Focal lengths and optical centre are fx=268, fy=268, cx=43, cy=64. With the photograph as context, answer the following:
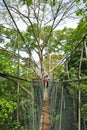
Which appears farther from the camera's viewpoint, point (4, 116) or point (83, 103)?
point (4, 116)

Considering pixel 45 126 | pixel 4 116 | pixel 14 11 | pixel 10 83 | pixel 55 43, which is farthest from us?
pixel 55 43

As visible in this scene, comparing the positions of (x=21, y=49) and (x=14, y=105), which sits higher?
(x=21, y=49)

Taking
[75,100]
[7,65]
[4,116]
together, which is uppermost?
[7,65]

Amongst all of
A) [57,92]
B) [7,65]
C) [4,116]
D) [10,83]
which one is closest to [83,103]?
[57,92]

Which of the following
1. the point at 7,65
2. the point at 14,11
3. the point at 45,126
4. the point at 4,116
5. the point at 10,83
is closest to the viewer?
the point at 45,126

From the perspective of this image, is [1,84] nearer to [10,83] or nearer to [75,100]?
[10,83]

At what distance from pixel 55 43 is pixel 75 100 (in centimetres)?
644

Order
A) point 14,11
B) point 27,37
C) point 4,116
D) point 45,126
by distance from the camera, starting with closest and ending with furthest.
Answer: point 45,126 → point 4,116 → point 14,11 → point 27,37

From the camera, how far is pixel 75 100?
3668mm

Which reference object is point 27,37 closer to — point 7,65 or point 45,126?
point 7,65

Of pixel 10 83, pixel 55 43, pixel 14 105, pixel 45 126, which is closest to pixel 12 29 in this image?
pixel 55 43

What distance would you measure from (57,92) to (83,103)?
447mm

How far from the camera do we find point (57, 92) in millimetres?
3660

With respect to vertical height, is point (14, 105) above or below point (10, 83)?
below
